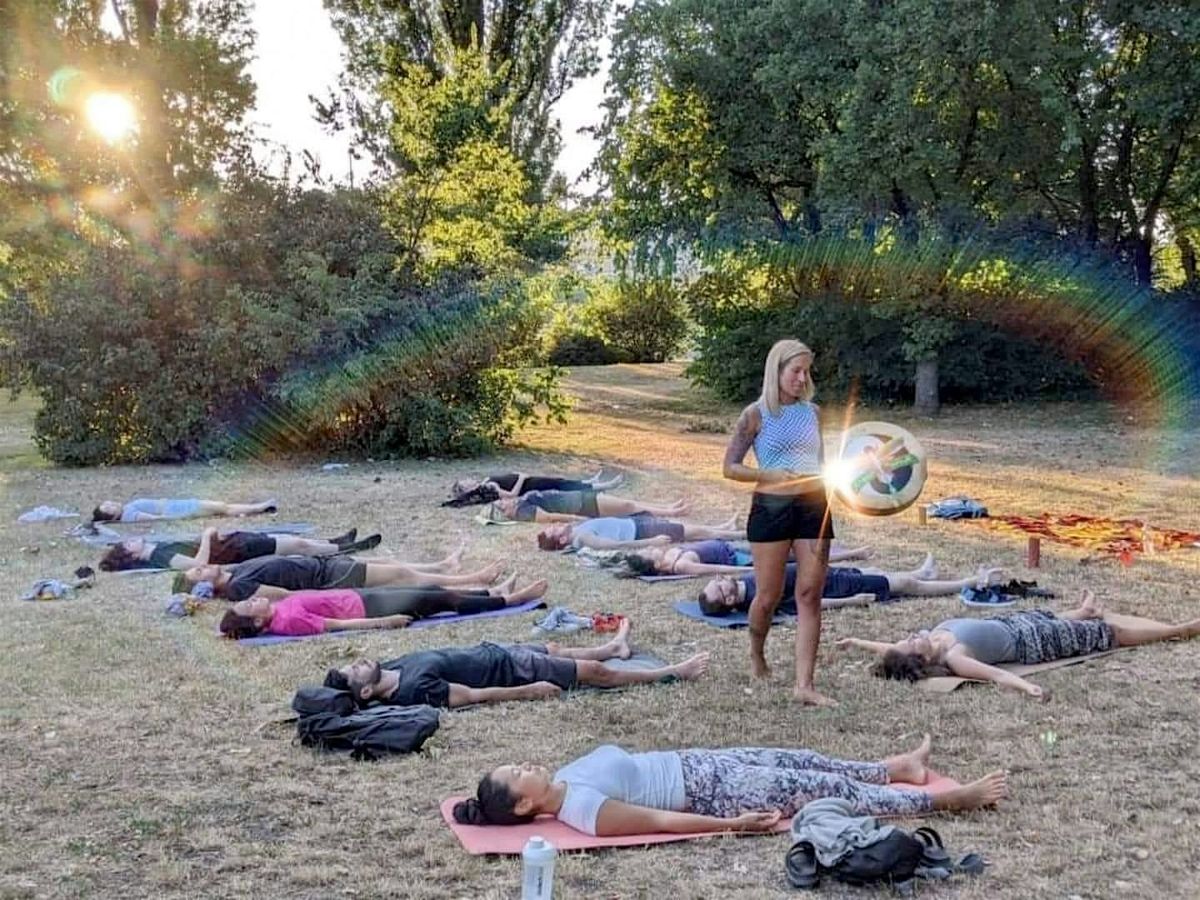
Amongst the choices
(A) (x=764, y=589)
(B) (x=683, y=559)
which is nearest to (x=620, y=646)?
(A) (x=764, y=589)

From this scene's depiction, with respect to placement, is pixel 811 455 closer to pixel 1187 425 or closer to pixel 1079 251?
pixel 1187 425

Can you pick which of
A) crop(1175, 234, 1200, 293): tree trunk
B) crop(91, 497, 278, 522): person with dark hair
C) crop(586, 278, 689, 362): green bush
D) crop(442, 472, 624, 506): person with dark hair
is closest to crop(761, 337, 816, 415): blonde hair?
crop(442, 472, 624, 506): person with dark hair

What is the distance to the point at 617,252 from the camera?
77.8 ft

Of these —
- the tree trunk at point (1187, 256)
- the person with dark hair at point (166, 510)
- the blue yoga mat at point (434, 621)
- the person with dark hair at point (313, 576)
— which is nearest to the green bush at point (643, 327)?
the tree trunk at point (1187, 256)

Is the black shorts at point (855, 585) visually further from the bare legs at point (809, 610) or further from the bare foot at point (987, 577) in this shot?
the bare legs at point (809, 610)

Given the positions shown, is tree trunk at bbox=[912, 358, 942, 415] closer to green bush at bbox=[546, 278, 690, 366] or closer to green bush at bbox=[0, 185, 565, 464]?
green bush at bbox=[0, 185, 565, 464]

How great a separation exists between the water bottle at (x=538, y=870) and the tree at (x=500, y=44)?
76.7 ft

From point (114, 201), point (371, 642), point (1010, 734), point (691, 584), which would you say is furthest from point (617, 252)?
point (1010, 734)

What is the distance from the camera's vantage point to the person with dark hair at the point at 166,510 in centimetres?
1141

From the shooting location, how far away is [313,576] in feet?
25.8

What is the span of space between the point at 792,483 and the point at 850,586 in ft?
7.87

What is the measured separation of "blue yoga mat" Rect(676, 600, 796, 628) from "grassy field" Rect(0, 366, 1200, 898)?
0.13 metres

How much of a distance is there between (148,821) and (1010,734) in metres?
3.60

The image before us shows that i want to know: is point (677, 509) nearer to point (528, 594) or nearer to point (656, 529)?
point (656, 529)
